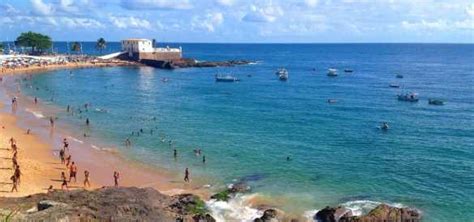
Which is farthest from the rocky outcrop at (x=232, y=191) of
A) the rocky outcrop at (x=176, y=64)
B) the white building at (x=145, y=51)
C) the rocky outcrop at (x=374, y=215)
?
the white building at (x=145, y=51)

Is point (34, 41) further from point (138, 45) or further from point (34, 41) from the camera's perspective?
point (138, 45)

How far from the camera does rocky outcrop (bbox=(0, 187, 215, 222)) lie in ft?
86.1

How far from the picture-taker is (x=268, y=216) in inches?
1252

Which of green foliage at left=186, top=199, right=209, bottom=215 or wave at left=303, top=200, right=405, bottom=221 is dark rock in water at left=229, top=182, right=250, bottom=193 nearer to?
green foliage at left=186, top=199, right=209, bottom=215

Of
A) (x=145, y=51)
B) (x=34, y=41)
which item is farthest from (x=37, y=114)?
(x=34, y=41)

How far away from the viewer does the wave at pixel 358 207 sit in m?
33.7

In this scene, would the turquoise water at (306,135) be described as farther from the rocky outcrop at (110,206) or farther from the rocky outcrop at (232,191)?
the rocky outcrop at (110,206)

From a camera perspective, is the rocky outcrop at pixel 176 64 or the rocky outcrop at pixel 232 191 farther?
the rocky outcrop at pixel 176 64

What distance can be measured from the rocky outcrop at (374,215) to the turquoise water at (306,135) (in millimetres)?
2114

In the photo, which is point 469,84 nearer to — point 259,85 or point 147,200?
point 259,85

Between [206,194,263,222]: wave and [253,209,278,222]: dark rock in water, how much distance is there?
3.88ft

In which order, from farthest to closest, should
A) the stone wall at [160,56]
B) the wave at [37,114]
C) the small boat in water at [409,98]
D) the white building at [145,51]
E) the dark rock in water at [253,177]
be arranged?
the white building at [145,51] < the stone wall at [160,56] < the small boat in water at [409,98] < the wave at [37,114] < the dark rock in water at [253,177]

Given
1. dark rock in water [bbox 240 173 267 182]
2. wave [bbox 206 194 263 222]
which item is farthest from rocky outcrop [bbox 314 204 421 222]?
dark rock in water [bbox 240 173 267 182]

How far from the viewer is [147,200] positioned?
31.6 meters
